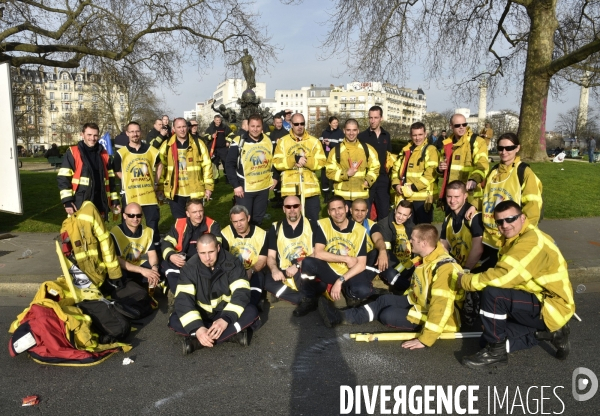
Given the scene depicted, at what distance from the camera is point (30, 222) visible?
9.52 metres

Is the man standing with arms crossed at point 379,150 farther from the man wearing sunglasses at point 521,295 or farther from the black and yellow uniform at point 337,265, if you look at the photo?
the man wearing sunglasses at point 521,295

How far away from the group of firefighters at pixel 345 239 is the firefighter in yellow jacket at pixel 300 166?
21 millimetres

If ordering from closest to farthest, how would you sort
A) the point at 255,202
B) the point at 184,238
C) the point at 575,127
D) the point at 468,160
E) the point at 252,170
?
the point at 184,238 < the point at 468,160 < the point at 252,170 < the point at 255,202 < the point at 575,127

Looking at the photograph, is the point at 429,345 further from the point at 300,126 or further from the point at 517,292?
the point at 300,126

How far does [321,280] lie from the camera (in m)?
5.32

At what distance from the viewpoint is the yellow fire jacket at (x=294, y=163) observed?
6676 mm

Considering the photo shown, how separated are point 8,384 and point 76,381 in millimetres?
517

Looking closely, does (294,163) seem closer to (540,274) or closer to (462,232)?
(462,232)

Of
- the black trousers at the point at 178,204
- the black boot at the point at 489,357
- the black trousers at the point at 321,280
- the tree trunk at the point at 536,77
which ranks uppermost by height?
the tree trunk at the point at 536,77

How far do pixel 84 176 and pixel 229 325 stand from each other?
3341 mm

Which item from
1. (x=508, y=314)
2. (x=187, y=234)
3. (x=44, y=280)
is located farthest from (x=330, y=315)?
(x=44, y=280)

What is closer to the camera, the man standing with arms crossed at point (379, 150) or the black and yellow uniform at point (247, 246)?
the black and yellow uniform at point (247, 246)

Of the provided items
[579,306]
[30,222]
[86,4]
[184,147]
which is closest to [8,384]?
[184,147]

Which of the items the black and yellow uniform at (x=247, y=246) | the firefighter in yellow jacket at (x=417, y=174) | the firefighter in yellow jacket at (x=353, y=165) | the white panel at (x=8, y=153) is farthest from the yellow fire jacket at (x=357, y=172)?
the white panel at (x=8, y=153)
